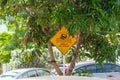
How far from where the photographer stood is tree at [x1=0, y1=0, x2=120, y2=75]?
6.41 meters

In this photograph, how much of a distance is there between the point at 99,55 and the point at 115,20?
222 cm

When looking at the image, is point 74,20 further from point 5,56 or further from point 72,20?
point 5,56

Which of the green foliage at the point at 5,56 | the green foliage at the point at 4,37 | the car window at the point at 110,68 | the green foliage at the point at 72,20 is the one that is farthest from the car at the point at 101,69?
the green foliage at the point at 4,37

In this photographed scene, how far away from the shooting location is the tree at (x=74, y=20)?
6.41 meters

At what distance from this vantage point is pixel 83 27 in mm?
6285

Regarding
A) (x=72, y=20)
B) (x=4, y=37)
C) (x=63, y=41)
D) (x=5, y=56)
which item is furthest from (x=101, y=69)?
(x=4, y=37)

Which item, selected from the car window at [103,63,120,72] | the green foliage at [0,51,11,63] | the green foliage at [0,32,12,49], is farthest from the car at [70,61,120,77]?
the green foliage at [0,32,12,49]

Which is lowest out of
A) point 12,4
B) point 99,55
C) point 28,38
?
point 99,55

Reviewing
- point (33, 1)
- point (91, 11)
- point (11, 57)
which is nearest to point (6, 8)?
point (33, 1)

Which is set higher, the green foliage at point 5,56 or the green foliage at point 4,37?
the green foliage at point 4,37

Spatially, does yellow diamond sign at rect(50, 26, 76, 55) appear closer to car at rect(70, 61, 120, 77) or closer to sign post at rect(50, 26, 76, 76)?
sign post at rect(50, 26, 76, 76)

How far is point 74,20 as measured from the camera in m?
6.43

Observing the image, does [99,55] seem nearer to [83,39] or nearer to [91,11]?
[83,39]

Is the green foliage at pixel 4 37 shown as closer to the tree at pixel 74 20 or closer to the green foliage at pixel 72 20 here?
the green foliage at pixel 72 20
